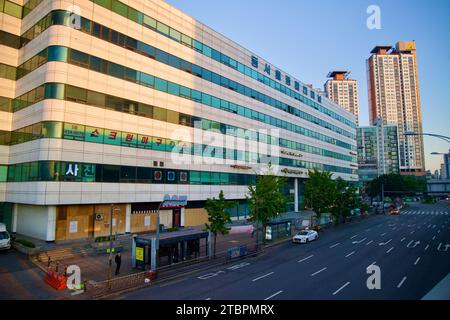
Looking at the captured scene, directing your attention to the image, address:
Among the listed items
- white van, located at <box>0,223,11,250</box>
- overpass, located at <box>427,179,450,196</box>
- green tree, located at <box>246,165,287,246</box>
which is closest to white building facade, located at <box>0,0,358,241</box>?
white van, located at <box>0,223,11,250</box>

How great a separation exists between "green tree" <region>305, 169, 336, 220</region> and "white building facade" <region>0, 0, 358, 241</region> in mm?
14384

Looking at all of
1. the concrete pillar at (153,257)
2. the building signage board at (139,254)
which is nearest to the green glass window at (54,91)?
the building signage board at (139,254)

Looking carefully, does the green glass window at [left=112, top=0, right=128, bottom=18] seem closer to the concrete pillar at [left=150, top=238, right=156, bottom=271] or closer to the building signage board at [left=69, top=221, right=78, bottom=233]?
the building signage board at [left=69, top=221, right=78, bottom=233]

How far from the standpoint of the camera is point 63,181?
31328mm

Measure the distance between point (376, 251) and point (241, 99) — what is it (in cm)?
3607

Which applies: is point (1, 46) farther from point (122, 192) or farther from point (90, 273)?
point (90, 273)

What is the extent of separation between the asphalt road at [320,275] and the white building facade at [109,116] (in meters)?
13.4

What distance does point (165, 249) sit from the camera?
24781mm

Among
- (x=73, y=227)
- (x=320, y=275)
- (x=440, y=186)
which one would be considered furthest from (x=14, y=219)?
(x=440, y=186)

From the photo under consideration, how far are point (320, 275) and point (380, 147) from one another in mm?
199704

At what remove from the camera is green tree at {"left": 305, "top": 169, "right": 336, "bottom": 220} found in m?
52.2

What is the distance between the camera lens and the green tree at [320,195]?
171 feet

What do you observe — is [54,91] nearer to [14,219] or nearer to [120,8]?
[120,8]

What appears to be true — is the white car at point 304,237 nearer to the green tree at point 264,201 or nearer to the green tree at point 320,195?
the green tree at point 264,201
